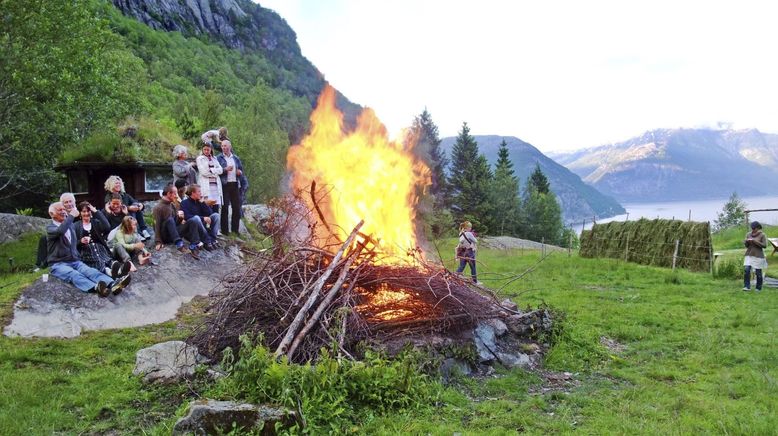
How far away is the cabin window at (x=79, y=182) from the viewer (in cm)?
1655

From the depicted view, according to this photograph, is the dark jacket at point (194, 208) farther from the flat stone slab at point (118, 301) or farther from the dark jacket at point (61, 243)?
the dark jacket at point (61, 243)

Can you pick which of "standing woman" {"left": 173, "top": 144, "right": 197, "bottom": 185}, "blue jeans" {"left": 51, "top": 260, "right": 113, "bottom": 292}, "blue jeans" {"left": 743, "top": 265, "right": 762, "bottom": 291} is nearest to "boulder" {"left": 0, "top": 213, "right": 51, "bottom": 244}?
"standing woman" {"left": 173, "top": 144, "right": 197, "bottom": 185}

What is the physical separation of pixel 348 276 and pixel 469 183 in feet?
157

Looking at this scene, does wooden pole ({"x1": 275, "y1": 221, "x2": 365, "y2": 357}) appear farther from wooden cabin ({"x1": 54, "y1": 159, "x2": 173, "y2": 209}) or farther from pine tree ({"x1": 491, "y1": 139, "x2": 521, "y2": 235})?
pine tree ({"x1": 491, "y1": 139, "x2": 521, "y2": 235})

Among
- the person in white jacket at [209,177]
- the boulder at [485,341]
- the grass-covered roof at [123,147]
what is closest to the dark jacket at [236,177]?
the person in white jacket at [209,177]

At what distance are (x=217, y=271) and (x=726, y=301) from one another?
1235 centimetres

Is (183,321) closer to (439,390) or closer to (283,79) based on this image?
(439,390)

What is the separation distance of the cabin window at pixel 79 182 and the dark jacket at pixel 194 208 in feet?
22.2

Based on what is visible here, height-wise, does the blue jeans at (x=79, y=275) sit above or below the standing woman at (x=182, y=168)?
below

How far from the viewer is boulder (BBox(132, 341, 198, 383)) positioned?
20.0 ft

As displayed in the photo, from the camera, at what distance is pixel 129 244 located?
10766 millimetres

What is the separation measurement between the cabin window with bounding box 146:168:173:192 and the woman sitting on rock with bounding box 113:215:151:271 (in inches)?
241

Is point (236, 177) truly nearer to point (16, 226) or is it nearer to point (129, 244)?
point (129, 244)

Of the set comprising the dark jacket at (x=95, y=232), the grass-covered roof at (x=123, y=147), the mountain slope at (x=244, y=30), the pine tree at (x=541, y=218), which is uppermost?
the mountain slope at (x=244, y=30)
